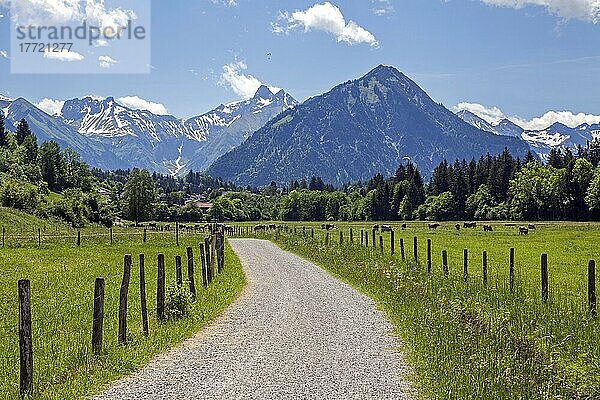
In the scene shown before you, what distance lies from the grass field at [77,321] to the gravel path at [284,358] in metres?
0.52

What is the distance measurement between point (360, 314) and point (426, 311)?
233cm

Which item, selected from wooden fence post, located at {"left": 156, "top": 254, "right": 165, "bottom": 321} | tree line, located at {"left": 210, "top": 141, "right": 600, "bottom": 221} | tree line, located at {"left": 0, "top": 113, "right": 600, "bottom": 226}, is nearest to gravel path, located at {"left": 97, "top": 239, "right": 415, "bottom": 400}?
wooden fence post, located at {"left": 156, "top": 254, "right": 165, "bottom": 321}

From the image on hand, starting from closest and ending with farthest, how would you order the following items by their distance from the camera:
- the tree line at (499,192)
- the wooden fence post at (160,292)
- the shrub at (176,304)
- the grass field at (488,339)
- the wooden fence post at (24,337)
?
the grass field at (488,339) → the wooden fence post at (24,337) → the wooden fence post at (160,292) → the shrub at (176,304) → the tree line at (499,192)

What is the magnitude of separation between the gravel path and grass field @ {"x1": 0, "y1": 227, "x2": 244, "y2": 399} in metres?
0.52

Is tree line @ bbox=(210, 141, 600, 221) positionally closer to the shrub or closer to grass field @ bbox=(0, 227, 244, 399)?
grass field @ bbox=(0, 227, 244, 399)

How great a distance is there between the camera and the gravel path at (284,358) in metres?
11.1

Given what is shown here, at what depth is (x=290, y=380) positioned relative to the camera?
11.8 meters

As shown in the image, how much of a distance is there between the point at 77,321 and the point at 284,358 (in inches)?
269

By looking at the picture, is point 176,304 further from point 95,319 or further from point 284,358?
point 284,358

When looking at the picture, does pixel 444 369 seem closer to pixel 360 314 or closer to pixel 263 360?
pixel 263 360

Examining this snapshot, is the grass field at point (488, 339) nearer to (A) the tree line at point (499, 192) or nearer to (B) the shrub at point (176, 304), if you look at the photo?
(B) the shrub at point (176, 304)

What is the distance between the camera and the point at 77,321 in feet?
58.0

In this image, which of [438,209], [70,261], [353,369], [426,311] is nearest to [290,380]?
[353,369]

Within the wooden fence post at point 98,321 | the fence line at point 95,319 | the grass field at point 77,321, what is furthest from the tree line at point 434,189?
the wooden fence post at point 98,321
